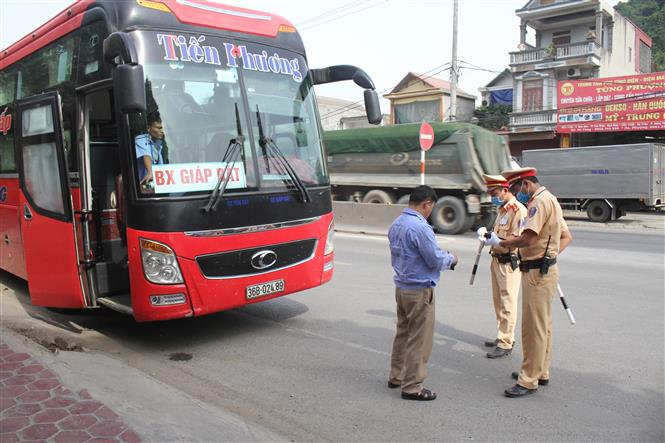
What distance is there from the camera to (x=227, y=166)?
5090 millimetres

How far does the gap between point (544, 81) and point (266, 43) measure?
32.2 m

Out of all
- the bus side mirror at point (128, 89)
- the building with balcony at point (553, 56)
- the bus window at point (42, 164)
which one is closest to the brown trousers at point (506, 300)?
the bus side mirror at point (128, 89)

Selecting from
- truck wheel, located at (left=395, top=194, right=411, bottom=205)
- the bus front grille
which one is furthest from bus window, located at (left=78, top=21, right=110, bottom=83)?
truck wheel, located at (left=395, top=194, right=411, bottom=205)

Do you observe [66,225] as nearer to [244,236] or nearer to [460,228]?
[244,236]

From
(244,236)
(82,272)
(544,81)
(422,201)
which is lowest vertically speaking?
(82,272)

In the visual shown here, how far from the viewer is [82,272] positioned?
549 cm

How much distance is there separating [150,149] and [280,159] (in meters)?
1.30

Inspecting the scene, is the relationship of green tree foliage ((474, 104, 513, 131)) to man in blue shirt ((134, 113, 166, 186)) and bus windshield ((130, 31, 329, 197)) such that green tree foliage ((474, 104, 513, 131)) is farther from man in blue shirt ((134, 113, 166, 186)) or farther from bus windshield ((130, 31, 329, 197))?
man in blue shirt ((134, 113, 166, 186))

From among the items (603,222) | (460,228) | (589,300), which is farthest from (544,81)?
(589,300)

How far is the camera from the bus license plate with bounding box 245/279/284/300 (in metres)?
5.26

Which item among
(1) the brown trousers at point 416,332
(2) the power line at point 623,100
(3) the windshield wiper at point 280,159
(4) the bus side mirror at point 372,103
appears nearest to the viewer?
(1) the brown trousers at point 416,332

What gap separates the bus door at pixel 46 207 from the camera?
559cm

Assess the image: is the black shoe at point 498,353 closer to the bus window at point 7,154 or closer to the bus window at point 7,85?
the bus window at point 7,154

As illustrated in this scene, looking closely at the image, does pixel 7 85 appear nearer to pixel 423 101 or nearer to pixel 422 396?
pixel 422 396
